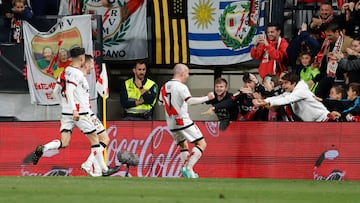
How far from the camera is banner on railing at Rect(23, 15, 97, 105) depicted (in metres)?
19.5

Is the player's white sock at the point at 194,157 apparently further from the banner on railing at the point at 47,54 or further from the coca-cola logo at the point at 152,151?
the banner on railing at the point at 47,54

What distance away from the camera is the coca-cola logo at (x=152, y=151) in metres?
18.3

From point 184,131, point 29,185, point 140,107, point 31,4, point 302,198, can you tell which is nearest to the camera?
point 302,198

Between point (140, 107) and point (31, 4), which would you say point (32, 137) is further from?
point (31, 4)

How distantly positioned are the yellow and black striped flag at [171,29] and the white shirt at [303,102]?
306cm

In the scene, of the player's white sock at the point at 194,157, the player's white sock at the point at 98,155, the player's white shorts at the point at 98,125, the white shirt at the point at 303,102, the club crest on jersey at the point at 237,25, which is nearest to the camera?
the player's white sock at the point at 98,155

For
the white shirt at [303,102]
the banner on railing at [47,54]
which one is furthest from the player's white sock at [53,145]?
the white shirt at [303,102]

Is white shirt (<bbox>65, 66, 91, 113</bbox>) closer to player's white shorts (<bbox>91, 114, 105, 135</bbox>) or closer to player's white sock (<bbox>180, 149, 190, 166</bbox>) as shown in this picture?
player's white shorts (<bbox>91, 114, 105, 135</bbox>)

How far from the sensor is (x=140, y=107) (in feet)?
63.3

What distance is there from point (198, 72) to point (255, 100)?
3391 millimetres

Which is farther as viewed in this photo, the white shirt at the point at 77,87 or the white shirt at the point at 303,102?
the white shirt at the point at 303,102

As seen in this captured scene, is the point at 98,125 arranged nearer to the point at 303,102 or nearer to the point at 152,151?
the point at 152,151

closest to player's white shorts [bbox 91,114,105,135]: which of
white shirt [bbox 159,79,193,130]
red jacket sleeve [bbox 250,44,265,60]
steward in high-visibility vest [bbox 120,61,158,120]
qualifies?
white shirt [bbox 159,79,193,130]

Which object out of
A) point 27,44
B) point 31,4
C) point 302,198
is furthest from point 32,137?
point 302,198
